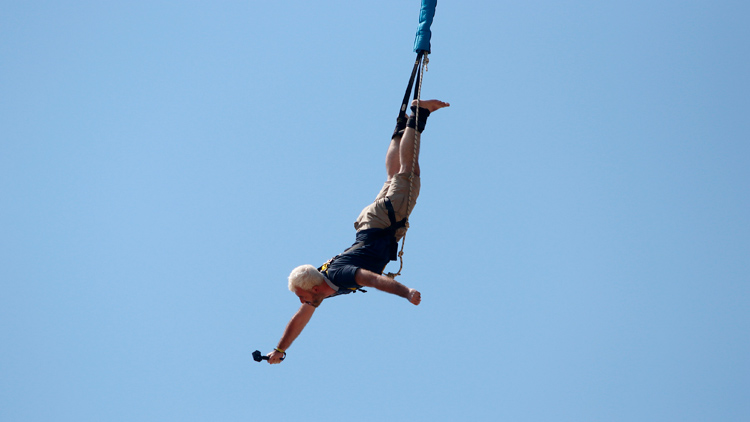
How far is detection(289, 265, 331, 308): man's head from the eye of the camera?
37.5 ft

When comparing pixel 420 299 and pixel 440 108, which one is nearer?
pixel 420 299

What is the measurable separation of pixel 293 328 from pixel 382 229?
1.53 meters

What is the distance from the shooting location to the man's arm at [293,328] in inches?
460

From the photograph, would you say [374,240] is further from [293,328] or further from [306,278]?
[293,328]

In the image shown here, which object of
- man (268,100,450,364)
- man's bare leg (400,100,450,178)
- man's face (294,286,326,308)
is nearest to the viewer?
man (268,100,450,364)

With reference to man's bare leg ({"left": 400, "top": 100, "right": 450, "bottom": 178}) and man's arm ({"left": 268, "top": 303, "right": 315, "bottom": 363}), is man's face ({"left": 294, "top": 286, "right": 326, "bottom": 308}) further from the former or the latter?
man's bare leg ({"left": 400, "top": 100, "right": 450, "bottom": 178})

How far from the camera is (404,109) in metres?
11.8

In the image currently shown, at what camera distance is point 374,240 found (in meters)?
11.4

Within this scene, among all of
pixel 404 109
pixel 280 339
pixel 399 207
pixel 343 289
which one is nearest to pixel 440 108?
pixel 404 109

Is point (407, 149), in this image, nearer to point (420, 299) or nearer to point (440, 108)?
point (440, 108)

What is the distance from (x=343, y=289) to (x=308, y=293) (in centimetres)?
39

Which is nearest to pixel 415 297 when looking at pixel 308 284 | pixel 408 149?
pixel 308 284

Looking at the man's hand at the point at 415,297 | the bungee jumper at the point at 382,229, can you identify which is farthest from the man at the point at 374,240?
the man's hand at the point at 415,297

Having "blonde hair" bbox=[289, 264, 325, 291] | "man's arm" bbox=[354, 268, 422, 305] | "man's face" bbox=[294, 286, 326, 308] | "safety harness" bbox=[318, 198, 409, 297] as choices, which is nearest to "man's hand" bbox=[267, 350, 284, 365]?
"man's face" bbox=[294, 286, 326, 308]
